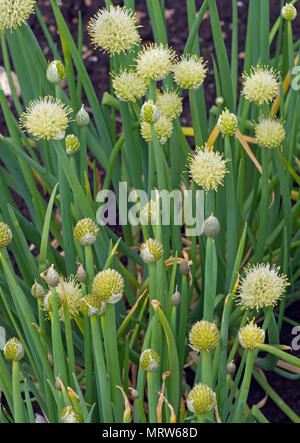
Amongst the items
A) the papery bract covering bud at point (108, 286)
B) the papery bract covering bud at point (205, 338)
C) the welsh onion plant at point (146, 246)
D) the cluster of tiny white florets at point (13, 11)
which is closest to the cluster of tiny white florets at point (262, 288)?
the welsh onion plant at point (146, 246)

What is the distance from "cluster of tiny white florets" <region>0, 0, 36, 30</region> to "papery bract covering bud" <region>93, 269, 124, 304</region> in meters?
0.55

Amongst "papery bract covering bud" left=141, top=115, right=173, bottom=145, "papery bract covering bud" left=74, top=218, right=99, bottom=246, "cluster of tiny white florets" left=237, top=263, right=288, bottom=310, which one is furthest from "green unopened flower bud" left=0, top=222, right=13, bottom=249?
"cluster of tiny white florets" left=237, top=263, right=288, bottom=310

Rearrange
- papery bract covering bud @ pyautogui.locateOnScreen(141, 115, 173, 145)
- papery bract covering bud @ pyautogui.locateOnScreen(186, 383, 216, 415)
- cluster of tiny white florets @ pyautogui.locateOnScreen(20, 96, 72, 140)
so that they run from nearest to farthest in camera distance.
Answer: papery bract covering bud @ pyautogui.locateOnScreen(186, 383, 216, 415), cluster of tiny white florets @ pyautogui.locateOnScreen(20, 96, 72, 140), papery bract covering bud @ pyautogui.locateOnScreen(141, 115, 173, 145)

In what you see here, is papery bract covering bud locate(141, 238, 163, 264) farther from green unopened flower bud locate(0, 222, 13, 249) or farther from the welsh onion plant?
green unopened flower bud locate(0, 222, 13, 249)

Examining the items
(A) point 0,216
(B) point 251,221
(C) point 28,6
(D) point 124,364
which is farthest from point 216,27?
Result: (D) point 124,364

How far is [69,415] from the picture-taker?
1.03 metres

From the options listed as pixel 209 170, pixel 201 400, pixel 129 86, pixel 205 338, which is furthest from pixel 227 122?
pixel 201 400

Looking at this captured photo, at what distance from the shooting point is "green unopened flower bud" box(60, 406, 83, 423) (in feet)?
3.35

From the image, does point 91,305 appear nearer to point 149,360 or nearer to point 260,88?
point 149,360

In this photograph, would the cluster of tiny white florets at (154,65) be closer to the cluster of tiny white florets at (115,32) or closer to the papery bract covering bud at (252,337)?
the cluster of tiny white florets at (115,32)

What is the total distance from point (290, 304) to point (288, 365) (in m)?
0.22

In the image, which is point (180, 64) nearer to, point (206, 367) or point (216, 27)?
point (216, 27)

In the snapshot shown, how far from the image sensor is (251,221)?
5.72 ft

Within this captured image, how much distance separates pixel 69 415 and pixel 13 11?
2.59ft
